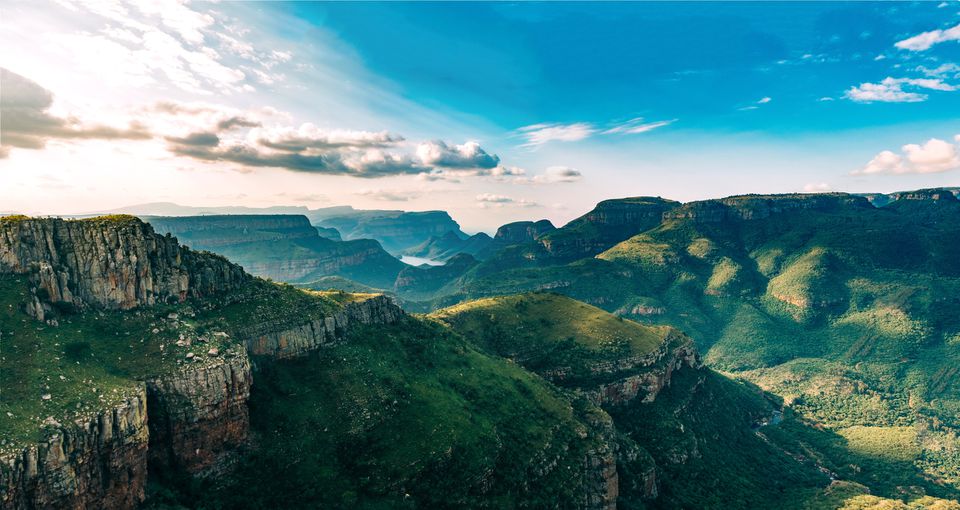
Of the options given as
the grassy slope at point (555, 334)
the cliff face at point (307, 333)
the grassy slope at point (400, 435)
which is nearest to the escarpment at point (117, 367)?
the cliff face at point (307, 333)

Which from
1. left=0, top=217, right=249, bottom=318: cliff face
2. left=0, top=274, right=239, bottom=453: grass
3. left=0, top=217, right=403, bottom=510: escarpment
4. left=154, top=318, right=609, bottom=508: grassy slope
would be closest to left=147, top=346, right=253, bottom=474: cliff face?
left=0, top=217, right=403, bottom=510: escarpment

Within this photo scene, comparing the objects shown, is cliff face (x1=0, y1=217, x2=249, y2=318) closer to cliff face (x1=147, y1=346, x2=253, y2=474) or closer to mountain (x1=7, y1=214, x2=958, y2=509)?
mountain (x1=7, y1=214, x2=958, y2=509)

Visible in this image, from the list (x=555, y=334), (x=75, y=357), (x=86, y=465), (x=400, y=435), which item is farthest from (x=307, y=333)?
(x=555, y=334)

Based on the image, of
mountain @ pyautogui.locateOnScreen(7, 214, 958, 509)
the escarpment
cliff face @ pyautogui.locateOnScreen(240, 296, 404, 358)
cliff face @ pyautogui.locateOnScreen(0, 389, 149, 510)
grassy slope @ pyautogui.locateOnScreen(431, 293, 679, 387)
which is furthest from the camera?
grassy slope @ pyautogui.locateOnScreen(431, 293, 679, 387)

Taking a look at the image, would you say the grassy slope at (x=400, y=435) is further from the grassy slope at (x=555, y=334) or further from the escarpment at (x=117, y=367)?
the grassy slope at (x=555, y=334)

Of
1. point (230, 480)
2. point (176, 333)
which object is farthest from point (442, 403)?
point (176, 333)

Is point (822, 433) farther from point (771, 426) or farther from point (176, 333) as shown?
point (176, 333)
